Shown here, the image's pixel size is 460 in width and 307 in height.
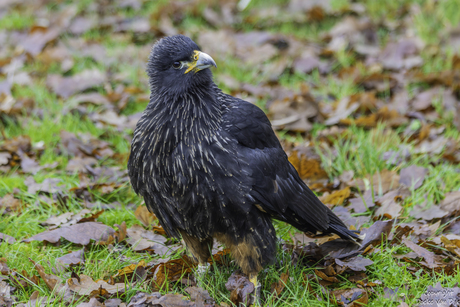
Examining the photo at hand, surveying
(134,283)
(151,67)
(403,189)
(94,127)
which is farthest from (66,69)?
(403,189)

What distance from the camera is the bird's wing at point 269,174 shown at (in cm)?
304

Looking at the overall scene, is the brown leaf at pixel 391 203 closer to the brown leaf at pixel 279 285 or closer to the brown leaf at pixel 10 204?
the brown leaf at pixel 279 285

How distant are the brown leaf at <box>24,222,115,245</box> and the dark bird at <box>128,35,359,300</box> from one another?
2.06ft

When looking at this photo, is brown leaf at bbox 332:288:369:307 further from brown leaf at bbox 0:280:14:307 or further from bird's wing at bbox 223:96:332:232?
brown leaf at bbox 0:280:14:307

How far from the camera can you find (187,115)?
3.05 metres

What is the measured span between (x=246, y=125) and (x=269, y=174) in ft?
1.17

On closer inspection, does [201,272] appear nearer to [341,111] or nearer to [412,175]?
[412,175]

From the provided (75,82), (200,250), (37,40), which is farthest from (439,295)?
(37,40)

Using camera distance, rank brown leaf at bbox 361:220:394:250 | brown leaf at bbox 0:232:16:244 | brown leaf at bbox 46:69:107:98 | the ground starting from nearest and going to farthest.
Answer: the ground < brown leaf at bbox 361:220:394:250 < brown leaf at bbox 0:232:16:244 < brown leaf at bbox 46:69:107:98

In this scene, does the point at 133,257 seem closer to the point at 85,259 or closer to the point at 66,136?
the point at 85,259

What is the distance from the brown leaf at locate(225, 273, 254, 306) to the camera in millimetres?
3109

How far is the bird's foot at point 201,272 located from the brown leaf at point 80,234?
Answer: 29.7 inches

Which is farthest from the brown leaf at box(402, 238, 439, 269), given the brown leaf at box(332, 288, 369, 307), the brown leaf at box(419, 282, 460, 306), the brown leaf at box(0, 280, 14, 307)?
the brown leaf at box(0, 280, 14, 307)

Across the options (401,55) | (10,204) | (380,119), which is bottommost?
(380,119)
